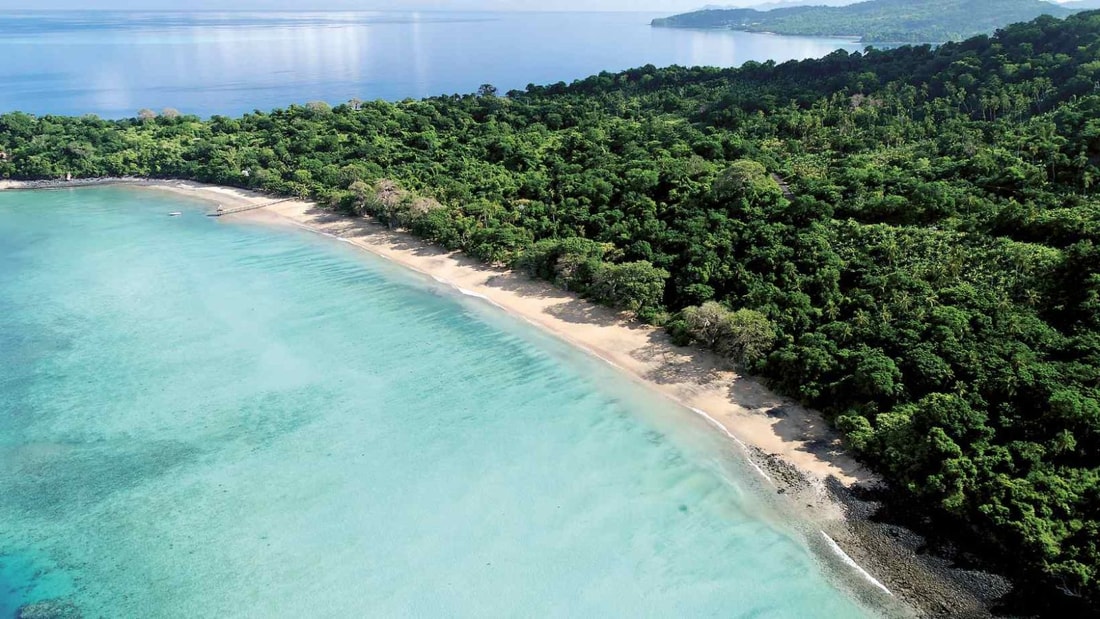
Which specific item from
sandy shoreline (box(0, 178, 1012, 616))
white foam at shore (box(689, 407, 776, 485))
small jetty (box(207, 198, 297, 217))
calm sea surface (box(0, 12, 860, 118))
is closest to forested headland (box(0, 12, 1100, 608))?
sandy shoreline (box(0, 178, 1012, 616))

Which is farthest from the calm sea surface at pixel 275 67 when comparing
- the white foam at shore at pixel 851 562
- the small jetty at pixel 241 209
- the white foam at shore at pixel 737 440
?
the white foam at shore at pixel 851 562

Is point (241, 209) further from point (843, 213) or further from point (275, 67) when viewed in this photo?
point (275, 67)

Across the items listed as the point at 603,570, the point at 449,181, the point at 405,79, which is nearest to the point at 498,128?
the point at 449,181

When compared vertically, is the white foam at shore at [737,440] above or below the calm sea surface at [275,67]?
below

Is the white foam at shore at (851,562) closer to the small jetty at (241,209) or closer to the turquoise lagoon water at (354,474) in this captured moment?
the turquoise lagoon water at (354,474)

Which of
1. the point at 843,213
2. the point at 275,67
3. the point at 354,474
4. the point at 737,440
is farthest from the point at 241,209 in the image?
the point at 275,67

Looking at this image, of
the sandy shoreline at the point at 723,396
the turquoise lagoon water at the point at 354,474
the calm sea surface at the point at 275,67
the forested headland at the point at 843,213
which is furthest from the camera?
the calm sea surface at the point at 275,67

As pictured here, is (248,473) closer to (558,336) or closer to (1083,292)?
(558,336)
